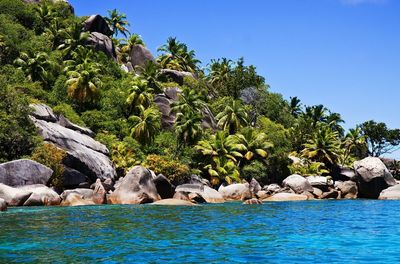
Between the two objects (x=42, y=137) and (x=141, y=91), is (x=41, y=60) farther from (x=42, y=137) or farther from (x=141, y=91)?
(x=42, y=137)

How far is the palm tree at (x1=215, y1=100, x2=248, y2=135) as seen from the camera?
204 ft

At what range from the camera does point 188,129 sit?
178 feet

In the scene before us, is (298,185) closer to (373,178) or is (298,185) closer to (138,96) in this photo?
(373,178)

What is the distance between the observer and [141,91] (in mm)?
57938

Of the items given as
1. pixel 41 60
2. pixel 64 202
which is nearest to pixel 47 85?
pixel 41 60

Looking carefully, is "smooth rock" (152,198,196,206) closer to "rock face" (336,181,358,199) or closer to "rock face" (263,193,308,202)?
"rock face" (263,193,308,202)

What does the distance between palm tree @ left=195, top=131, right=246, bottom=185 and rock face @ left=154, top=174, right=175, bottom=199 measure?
16.2 m

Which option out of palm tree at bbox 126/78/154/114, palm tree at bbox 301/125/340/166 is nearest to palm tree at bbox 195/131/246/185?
palm tree at bbox 126/78/154/114

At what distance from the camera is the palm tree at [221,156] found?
51184 mm

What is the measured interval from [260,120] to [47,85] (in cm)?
3394

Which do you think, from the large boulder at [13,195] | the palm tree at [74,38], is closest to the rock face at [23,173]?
the large boulder at [13,195]

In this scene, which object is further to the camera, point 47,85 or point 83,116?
point 47,85

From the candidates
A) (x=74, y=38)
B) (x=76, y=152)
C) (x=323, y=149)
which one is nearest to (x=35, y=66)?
(x=74, y=38)

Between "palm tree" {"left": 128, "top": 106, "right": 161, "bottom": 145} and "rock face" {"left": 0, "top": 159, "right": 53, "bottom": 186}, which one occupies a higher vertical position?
"palm tree" {"left": 128, "top": 106, "right": 161, "bottom": 145}
